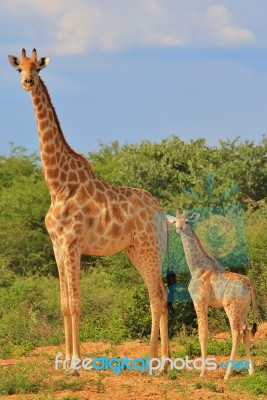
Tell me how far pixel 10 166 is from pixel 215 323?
2157cm

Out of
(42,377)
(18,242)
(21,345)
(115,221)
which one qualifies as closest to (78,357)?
(42,377)

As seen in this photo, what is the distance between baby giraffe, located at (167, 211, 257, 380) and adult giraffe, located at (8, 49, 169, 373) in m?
0.47

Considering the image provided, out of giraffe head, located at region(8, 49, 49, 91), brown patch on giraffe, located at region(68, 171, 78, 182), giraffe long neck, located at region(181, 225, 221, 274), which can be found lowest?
giraffe long neck, located at region(181, 225, 221, 274)

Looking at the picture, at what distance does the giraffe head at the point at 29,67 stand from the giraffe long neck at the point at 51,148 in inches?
6.5

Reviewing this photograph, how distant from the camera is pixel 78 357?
11.9m

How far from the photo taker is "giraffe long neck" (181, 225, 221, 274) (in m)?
12.3

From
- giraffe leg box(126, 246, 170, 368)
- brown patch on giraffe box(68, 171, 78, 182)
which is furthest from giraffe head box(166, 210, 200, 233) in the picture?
brown patch on giraffe box(68, 171, 78, 182)

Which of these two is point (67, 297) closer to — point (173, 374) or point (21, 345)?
point (173, 374)

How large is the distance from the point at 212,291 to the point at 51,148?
2836 mm

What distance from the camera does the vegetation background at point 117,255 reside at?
16.8 metres

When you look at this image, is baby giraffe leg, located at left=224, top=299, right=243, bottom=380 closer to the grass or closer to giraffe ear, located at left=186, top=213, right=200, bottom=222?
the grass

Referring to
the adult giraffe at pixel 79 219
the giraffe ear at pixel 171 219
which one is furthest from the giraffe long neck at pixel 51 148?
the giraffe ear at pixel 171 219

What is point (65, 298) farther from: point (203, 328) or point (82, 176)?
point (203, 328)

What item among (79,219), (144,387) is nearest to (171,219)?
(79,219)
